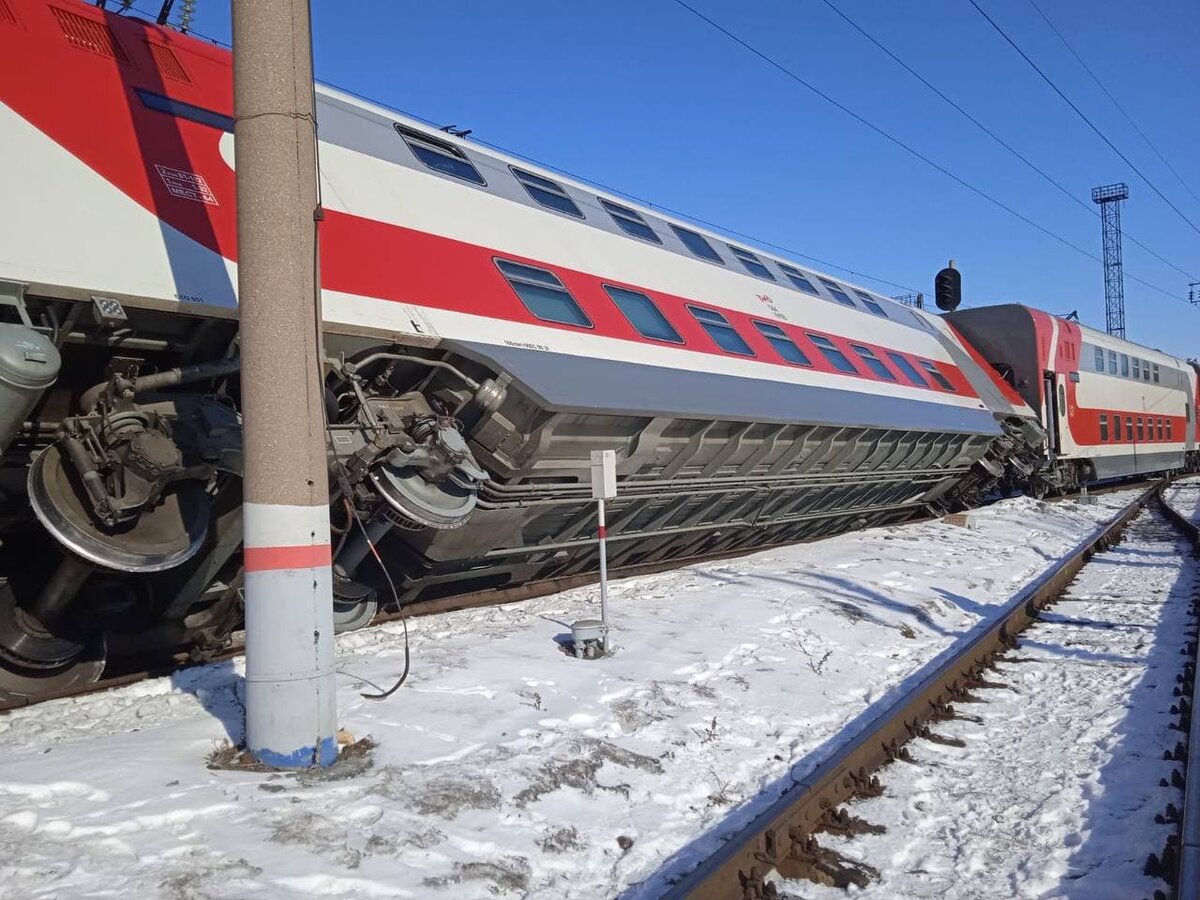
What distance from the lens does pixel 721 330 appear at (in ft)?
33.3

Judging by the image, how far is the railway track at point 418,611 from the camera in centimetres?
516

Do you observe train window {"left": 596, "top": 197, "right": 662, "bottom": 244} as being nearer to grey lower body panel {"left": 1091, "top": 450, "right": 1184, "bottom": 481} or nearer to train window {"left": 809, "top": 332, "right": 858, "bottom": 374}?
train window {"left": 809, "top": 332, "right": 858, "bottom": 374}

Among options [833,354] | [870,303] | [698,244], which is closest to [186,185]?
[698,244]

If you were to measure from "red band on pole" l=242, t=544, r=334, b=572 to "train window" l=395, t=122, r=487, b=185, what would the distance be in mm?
4295

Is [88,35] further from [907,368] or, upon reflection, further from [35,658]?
[907,368]

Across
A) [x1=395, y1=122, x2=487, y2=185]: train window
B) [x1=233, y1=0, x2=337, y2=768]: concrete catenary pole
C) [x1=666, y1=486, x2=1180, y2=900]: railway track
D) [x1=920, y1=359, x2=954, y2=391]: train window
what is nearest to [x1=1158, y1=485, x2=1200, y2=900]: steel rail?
[x1=666, y1=486, x2=1180, y2=900]: railway track

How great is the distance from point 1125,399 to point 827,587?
64.7ft

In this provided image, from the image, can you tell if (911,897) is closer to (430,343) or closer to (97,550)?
(97,550)

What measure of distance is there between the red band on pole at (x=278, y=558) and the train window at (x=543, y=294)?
372cm

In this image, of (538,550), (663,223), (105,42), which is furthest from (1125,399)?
(105,42)

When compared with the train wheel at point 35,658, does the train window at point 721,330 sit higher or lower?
higher

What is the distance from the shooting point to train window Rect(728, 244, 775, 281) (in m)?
12.2

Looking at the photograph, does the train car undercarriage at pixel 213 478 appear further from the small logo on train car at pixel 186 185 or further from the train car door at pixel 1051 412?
the train car door at pixel 1051 412

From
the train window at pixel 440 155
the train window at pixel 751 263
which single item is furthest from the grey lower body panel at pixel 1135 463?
the train window at pixel 440 155
